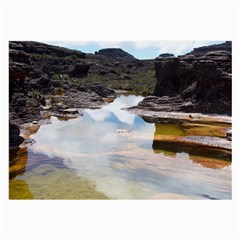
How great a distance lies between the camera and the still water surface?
10625 mm

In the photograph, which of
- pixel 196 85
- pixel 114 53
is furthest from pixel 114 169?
pixel 114 53

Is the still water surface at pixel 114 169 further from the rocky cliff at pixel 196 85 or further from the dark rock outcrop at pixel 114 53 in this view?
the dark rock outcrop at pixel 114 53

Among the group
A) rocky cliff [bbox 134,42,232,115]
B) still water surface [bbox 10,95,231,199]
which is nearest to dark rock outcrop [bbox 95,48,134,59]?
rocky cliff [bbox 134,42,232,115]

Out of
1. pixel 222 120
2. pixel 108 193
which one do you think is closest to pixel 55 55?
pixel 222 120

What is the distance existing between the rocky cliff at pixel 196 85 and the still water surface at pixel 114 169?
735 cm

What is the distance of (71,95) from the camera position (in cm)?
3812

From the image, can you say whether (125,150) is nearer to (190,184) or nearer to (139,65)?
(190,184)

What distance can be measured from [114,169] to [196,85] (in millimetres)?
17495

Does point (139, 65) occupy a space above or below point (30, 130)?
above

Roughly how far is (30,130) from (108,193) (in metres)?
10.5

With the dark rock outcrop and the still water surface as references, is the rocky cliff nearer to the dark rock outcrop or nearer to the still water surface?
the still water surface

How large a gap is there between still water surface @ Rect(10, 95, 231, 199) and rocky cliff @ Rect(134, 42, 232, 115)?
289 inches

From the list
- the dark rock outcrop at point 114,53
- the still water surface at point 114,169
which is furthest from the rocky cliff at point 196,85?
the dark rock outcrop at point 114,53
